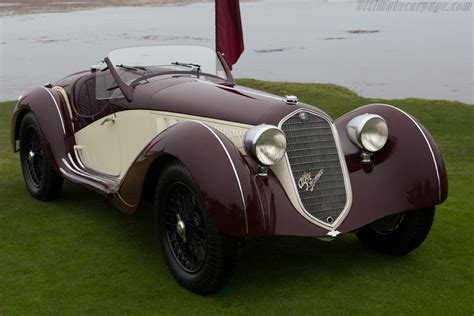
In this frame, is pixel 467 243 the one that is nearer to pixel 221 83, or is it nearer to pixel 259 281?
pixel 259 281

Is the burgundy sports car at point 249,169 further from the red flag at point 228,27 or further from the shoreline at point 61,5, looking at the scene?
the shoreline at point 61,5

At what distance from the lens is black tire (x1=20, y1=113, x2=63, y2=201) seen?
263 inches

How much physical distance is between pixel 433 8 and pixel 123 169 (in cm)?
2729

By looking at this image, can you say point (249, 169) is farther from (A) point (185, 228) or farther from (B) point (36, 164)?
(B) point (36, 164)

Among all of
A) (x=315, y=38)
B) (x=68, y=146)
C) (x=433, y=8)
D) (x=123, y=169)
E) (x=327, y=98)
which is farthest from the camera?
(x=433, y=8)

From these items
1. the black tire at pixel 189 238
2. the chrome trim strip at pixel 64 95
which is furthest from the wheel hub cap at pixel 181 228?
the chrome trim strip at pixel 64 95

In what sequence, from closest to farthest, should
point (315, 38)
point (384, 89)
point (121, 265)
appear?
1. point (121, 265)
2. point (384, 89)
3. point (315, 38)

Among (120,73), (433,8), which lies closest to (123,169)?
(120,73)

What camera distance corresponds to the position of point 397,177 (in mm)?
4906

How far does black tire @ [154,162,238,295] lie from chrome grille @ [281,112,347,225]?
0.61 metres

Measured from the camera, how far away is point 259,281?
482 cm

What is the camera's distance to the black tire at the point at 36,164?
6.68 meters

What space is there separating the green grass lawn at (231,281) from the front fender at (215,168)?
2.01 feet

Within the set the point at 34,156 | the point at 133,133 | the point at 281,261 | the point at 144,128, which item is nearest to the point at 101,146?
the point at 133,133
